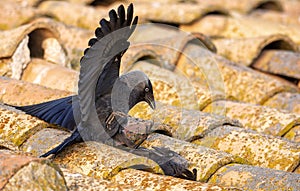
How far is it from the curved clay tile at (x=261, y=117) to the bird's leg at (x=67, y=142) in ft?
4.29

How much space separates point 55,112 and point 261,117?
1.39 metres

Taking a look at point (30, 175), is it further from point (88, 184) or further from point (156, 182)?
point (156, 182)

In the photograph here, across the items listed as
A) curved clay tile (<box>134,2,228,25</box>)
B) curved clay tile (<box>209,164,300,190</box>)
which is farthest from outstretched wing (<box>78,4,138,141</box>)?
curved clay tile (<box>134,2,228,25</box>)

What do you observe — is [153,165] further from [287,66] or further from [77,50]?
[287,66]

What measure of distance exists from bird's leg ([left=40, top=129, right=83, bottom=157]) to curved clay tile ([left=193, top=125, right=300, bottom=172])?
27.8 inches

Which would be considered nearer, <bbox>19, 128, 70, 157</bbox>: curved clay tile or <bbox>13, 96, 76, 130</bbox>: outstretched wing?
<bbox>19, 128, 70, 157</bbox>: curved clay tile

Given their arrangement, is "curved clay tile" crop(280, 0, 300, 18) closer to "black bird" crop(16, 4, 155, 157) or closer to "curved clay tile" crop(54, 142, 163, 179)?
"black bird" crop(16, 4, 155, 157)

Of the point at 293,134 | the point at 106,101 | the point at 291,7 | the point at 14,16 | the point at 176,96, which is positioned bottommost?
the point at 293,134

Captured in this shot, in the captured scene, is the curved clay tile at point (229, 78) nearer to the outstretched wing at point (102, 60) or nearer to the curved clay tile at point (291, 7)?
the outstretched wing at point (102, 60)

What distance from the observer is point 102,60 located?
3158 millimetres

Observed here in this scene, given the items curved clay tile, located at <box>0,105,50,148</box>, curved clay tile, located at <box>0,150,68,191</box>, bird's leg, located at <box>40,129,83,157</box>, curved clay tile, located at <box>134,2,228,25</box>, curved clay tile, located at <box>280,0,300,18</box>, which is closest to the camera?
curved clay tile, located at <box>0,150,68,191</box>

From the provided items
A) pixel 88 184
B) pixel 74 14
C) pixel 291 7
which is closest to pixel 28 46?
pixel 74 14

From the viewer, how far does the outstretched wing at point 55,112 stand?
10.8 ft

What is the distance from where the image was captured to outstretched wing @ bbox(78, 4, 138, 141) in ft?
10.1
